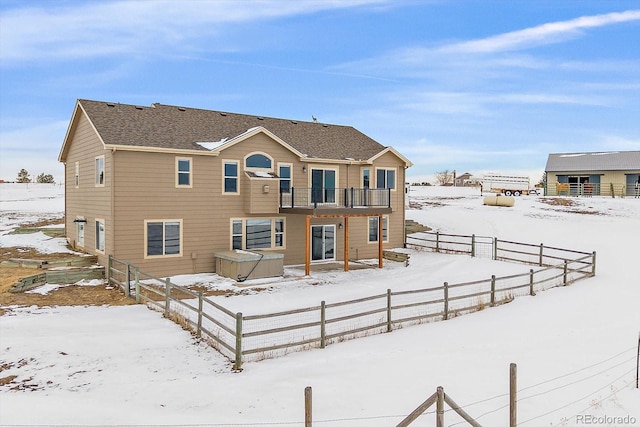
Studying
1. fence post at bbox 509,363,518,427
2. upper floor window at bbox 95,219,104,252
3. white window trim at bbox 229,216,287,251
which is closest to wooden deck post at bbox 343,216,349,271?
white window trim at bbox 229,216,287,251

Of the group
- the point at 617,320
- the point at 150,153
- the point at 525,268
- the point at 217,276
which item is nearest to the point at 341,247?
the point at 217,276

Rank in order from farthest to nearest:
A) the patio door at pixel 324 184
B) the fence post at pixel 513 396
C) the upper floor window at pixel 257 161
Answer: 1. the patio door at pixel 324 184
2. the upper floor window at pixel 257 161
3. the fence post at pixel 513 396

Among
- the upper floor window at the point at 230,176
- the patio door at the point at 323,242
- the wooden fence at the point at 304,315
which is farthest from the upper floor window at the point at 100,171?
the patio door at the point at 323,242

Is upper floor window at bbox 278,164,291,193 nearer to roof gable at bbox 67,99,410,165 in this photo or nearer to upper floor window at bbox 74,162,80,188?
roof gable at bbox 67,99,410,165

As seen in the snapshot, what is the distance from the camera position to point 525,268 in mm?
21844

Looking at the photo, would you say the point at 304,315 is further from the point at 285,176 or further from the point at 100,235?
the point at 100,235

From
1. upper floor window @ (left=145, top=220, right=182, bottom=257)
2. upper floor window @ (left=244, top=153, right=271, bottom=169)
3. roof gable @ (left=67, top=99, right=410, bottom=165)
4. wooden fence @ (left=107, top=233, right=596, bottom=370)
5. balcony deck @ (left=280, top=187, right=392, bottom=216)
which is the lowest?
wooden fence @ (left=107, top=233, right=596, bottom=370)

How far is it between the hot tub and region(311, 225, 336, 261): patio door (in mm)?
4611

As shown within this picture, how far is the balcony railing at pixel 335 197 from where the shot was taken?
2205cm

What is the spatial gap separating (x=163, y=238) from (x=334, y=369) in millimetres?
12713

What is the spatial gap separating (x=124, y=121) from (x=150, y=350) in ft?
43.8

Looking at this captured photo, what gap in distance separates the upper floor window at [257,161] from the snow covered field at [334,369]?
746 cm

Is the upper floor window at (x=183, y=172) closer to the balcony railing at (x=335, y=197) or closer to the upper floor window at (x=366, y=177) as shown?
the balcony railing at (x=335, y=197)

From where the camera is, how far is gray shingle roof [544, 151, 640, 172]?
45.9 meters
